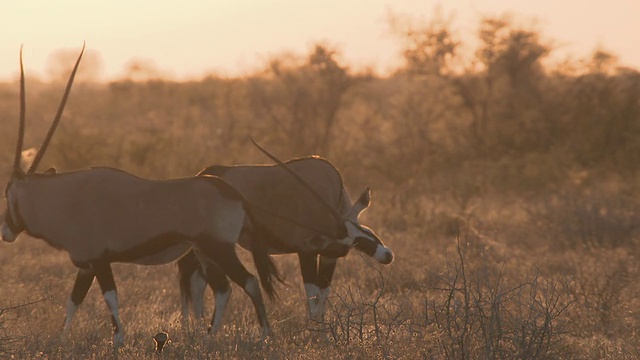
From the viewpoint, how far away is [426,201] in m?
17.4

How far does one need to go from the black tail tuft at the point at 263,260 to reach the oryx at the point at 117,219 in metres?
0.43

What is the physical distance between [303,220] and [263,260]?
52cm

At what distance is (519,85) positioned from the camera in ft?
96.5

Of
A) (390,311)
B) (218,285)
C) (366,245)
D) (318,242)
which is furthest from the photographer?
(390,311)

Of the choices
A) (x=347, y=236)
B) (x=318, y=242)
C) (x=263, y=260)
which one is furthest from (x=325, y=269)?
(x=263, y=260)

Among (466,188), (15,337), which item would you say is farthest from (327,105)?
(15,337)

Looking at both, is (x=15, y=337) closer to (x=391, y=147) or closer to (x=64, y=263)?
(x=64, y=263)

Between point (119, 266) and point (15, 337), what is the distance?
467 cm

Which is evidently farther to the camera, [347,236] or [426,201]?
[426,201]

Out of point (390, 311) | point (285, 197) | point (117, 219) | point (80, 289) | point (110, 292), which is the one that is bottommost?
point (80, 289)

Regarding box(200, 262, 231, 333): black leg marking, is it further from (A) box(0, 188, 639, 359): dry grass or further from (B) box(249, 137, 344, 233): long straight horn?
(B) box(249, 137, 344, 233): long straight horn

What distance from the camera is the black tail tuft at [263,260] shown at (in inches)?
317

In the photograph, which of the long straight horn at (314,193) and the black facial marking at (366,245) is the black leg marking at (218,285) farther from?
the black facial marking at (366,245)

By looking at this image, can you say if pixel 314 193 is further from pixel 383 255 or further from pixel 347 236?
pixel 383 255
